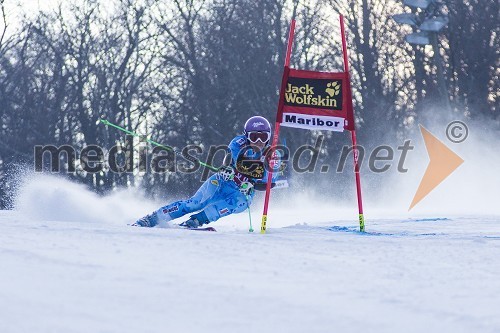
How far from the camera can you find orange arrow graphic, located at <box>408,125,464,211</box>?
23.4m

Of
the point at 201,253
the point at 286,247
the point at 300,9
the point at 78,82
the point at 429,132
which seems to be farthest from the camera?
the point at 78,82

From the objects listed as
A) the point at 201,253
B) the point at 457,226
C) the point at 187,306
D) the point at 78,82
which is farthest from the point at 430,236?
the point at 78,82

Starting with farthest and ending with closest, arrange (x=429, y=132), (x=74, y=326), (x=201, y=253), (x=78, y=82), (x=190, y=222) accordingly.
Result: 1. (x=78, y=82)
2. (x=429, y=132)
3. (x=190, y=222)
4. (x=201, y=253)
5. (x=74, y=326)

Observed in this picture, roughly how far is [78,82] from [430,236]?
27632mm

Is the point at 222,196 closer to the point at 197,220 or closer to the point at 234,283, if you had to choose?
the point at 197,220

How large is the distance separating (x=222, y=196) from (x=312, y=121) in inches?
51.4

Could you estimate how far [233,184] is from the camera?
10953 millimetres

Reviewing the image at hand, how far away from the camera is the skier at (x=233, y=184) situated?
10.8m

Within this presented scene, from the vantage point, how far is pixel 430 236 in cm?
981

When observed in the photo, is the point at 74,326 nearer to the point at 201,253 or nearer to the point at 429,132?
the point at 201,253

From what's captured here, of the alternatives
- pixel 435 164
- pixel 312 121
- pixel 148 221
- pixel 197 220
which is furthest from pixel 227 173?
pixel 435 164

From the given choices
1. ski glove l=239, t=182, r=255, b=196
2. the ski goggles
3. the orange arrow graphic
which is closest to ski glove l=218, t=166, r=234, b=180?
ski glove l=239, t=182, r=255, b=196

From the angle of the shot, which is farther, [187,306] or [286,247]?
[286,247]

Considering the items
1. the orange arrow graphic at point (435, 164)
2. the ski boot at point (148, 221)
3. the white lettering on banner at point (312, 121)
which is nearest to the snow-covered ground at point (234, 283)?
the white lettering on banner at point (312, 121)
